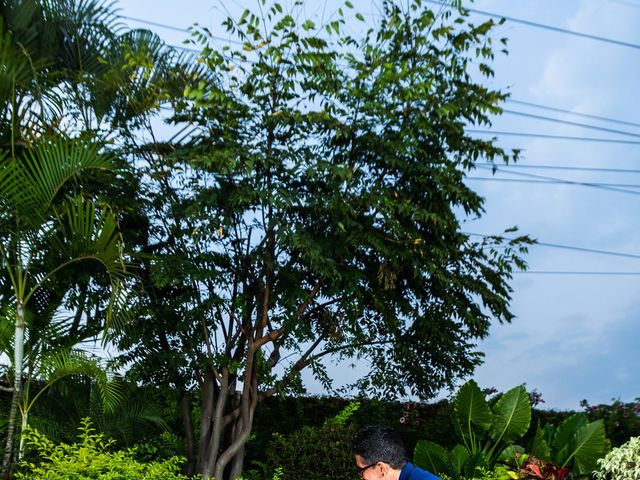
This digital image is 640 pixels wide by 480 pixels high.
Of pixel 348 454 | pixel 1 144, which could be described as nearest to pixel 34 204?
pixel 1 144

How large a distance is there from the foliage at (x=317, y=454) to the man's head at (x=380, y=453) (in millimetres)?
6852

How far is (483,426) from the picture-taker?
11750 mm

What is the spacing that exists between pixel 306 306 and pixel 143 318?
7.37 feet

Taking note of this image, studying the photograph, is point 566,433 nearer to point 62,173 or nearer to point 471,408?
point 471,408

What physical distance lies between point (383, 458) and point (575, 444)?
27.8ft

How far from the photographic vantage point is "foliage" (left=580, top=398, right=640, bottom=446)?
1300 centimetres

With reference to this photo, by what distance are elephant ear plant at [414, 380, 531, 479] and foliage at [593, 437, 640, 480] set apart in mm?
1199

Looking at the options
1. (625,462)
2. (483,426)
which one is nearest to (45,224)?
(483,426)

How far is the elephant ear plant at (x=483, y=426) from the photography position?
36.9 feet

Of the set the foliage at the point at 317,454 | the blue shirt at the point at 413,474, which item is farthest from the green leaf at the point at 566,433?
the blue shirt at the point at 413,474

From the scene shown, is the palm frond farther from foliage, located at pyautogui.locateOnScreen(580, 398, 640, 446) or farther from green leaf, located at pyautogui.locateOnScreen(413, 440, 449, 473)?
foliage, located at pyautogui.locateOnScreen(580, 398, 640, 446)

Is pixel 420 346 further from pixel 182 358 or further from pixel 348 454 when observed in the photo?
pixel 182 358

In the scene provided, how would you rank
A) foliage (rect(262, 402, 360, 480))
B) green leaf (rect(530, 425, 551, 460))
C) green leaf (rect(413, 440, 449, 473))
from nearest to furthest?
foliage (rect(262, 402, 360, 480))
green leaf (rect(413, 440, 449, 473))
green leaf (rect(530, 425, 551, 460))

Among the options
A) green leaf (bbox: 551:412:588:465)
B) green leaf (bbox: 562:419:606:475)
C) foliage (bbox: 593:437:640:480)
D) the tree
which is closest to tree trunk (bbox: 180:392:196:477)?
the tree
